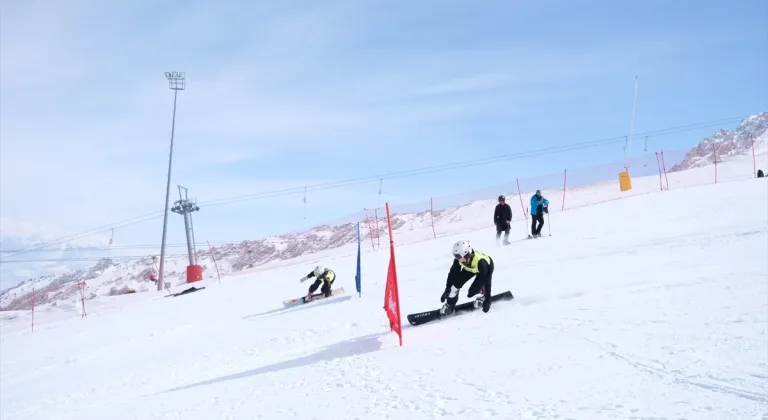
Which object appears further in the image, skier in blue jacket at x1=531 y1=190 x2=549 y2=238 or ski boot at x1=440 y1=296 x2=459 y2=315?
skier in blue jacket at x1=531 y1=190 x2=549 y2=238

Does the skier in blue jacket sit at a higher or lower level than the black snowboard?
higher

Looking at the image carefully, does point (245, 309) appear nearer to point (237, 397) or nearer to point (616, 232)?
point (237, 397)

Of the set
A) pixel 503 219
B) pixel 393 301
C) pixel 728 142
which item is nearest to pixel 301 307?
pixel 393 301

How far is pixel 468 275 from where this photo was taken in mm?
9789

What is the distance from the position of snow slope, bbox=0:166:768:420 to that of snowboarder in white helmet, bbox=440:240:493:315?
1.17 feet

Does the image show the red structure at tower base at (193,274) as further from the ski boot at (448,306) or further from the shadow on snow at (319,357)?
the ski boot at (448,306)

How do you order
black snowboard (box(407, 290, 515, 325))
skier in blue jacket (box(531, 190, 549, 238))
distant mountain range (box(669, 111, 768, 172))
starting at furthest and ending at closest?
distant mountain range (box(669, 111, 768, 172)) < skier in blue jacket (box(531, 190, 549, 238)) < black snowboard (box(407, 290, 515, 325))

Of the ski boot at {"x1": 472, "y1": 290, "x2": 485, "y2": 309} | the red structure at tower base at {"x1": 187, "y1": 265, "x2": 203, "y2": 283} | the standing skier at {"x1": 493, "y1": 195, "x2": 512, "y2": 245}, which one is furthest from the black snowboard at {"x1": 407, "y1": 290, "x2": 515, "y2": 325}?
the red structure at tower base at {"x1": 187, "y1": 265, "x2": 203, "y2": 283}

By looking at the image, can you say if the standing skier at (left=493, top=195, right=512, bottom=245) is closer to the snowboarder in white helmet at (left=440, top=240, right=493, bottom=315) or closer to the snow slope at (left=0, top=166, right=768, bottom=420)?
the snow slope at (left=0, top=166, right=768, bottom=420)

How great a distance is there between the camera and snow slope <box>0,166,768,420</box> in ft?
17.5

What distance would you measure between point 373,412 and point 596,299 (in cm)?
556

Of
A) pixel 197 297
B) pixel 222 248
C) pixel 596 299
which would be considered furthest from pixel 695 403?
pixel 222 248

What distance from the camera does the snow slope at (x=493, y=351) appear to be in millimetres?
5344

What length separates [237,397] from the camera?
23.1 ft
